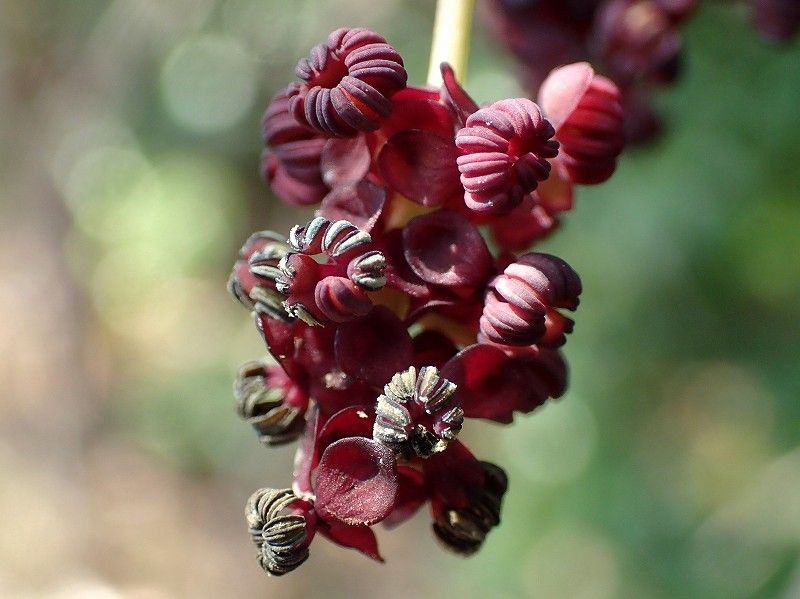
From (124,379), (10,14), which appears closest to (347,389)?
(10,14)

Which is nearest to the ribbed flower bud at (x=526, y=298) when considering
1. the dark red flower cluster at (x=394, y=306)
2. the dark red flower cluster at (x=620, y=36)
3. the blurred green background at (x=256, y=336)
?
the dark red flower cluster at (x=394, y=306)

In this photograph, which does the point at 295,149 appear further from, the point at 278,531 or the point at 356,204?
the point at 278,531

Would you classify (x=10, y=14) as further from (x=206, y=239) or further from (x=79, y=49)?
(x=206, y=239)

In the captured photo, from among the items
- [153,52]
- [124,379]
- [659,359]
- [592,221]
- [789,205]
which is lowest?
[659,359]

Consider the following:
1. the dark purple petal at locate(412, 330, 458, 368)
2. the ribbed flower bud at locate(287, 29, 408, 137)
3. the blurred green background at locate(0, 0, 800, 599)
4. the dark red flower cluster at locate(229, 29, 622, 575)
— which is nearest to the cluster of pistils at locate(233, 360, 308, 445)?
the dark red flower cluster at locate(229, 29, 622, 575)

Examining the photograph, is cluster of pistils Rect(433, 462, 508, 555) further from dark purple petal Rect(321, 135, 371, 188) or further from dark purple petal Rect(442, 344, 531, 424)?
dark purple petal Rect(321, 135, 371, 188)

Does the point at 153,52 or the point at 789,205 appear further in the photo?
the point at 153,52

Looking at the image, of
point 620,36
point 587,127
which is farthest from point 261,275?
point 620,36
